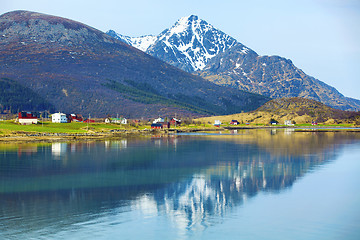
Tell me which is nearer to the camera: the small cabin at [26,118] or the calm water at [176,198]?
the calm water at [176,198]

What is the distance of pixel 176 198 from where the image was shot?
3881 centimetres

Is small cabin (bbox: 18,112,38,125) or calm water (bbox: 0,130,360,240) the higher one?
small cabin (bbox: 18,112,38,125)

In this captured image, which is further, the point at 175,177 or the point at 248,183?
the point at 175,177

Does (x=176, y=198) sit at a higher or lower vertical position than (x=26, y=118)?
lower

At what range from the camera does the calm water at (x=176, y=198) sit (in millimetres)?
28875

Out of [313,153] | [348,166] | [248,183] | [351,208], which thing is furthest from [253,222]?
[313,153]

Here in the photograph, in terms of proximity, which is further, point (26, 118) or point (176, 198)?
point (26, 118)

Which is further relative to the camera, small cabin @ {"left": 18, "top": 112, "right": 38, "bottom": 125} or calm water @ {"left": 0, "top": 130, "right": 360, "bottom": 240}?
small cabin @ {"left": 18, "top": 112, "right": 38, "bottom": 125}

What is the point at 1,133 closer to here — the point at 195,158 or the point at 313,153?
the point at 195,158

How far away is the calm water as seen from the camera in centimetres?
2888

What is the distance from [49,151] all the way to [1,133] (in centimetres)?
3460

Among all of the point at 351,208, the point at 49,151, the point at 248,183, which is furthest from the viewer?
the point at 49,151

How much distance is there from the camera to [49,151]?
7775 cm

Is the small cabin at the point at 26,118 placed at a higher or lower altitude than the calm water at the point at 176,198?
higher
